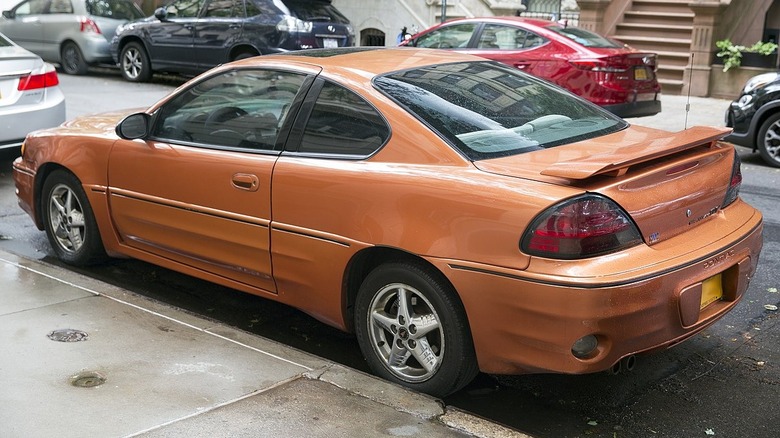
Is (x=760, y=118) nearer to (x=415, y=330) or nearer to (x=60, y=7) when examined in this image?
(x=415, y=330)

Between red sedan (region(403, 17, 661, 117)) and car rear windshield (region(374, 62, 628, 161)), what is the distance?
661cm

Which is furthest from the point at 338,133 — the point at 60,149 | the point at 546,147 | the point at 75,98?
the point at 75,98

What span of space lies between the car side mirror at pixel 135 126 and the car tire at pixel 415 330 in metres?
1.93

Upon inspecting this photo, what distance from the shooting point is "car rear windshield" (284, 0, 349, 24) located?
597 inches

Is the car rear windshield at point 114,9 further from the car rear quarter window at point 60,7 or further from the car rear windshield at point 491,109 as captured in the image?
the car rear windshield at point 491,109

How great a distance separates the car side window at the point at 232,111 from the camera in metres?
5.09

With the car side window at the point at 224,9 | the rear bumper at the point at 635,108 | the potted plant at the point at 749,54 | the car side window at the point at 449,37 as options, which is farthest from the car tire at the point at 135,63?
the potted plant at the point at 749,54

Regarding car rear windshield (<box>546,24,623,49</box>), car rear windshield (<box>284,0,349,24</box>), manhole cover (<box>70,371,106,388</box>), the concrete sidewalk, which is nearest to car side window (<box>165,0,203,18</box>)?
car rear windshield (<box>284,0,349,24</box>)

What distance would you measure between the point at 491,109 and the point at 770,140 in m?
6.98

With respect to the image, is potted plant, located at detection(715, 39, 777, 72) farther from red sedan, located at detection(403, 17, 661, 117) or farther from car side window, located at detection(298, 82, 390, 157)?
car side window, located at detection(298, 82, 390, 157)

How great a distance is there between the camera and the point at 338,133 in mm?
4766

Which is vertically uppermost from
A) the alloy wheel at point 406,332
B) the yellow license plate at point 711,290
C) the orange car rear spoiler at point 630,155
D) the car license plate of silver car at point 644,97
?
the orange car rear spoiler at point 630,155

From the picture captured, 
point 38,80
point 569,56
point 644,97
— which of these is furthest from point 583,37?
point 38,80

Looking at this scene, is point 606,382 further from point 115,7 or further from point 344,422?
point 115,7
